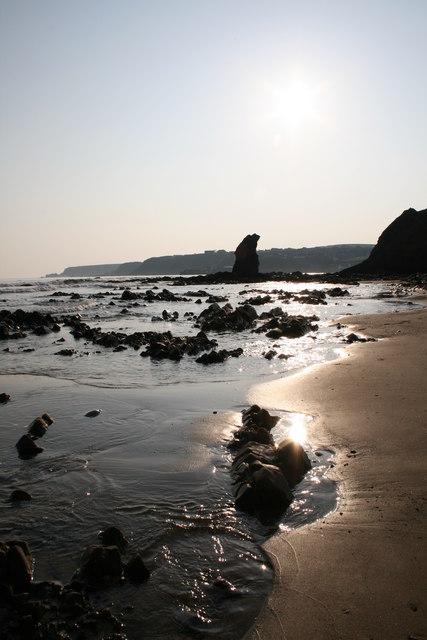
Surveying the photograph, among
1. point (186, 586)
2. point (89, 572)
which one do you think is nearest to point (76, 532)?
point (89, 572)

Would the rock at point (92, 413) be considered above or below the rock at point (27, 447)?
below

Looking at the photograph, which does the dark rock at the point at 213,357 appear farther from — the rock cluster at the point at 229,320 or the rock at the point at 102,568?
the rock at the point at 102,568

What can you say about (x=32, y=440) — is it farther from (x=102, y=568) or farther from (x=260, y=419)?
(x=260, y=419)

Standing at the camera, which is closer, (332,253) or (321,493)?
(321,493)

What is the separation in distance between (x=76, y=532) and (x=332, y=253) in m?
Result: 198

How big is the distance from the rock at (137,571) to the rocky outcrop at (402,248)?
2908 inches

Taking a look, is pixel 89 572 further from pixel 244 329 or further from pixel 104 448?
pixel 244 329

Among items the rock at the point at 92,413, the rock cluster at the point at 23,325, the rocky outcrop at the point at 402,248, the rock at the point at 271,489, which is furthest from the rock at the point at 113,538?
the rocky outcrop at the point at 402,248

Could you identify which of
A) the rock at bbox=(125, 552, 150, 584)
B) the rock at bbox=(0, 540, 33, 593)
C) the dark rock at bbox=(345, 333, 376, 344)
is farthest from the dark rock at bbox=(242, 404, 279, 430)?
the dark rock at bbox=(345, 333, 376, 344)

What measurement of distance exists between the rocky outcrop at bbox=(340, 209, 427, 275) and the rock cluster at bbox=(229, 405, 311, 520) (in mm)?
71119

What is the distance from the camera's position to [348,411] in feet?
23.7

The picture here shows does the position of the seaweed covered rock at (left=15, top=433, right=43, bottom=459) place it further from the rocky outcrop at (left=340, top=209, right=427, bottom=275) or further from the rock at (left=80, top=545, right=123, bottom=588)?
the rocky outcrop at (left=340, top=209, right=427, bottom=275)

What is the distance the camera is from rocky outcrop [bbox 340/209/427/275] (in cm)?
7131

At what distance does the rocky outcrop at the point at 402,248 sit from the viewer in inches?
2808
